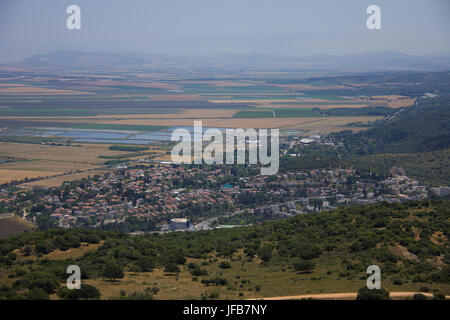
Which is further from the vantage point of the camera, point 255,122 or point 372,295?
point 255,122

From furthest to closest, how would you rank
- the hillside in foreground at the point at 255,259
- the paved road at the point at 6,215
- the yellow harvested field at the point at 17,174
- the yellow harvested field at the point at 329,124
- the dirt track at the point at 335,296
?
the yellow harvested field at the point at 329,124
the yellow harvested field at the point at 17,174
the paved road at the point at 6,215
the hillside in foreground at the point at 255,259
the dirt track at the point at 335,296

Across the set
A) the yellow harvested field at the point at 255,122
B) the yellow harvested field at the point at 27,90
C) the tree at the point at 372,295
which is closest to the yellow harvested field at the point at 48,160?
the yellow harvested field at the point at 255,122

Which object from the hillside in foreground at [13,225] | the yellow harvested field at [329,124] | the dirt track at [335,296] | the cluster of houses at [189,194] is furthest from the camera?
the yellow harvested field at [329,124]

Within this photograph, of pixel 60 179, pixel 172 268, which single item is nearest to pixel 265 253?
pixel 172 268

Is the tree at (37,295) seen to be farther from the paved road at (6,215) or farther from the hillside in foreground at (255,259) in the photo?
the paved road at (6,215)

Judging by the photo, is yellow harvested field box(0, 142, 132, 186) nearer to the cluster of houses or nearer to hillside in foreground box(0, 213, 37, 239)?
the cluster of houses

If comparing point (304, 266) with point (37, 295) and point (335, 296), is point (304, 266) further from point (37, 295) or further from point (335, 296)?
point (37, 295)

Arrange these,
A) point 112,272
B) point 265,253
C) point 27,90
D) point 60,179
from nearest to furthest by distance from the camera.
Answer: point 112,272 → point 265,253 → point 60,179 → point 27,90

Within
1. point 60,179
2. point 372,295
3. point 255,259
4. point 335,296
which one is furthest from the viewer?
point 60,179
